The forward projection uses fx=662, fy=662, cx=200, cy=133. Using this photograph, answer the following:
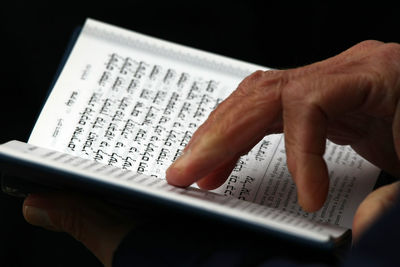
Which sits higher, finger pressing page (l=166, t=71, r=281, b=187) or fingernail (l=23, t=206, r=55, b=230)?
finger pressing page (l=166, t=71, r=281, b=187)

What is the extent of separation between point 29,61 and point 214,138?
76 cm

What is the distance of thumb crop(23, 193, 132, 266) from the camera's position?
0.74 meters

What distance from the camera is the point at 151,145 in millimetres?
902

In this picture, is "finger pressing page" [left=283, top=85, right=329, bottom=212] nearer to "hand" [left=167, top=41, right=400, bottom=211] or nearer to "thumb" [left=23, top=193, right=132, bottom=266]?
"hand" [left=167, top=41, right=400, bottom=211]

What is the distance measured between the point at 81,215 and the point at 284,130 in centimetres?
26

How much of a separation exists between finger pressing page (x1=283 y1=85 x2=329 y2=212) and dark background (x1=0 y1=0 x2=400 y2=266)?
609 mm

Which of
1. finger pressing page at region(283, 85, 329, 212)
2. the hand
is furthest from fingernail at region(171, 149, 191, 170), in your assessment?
finger pressing page at region(283, 85, 329, 212)

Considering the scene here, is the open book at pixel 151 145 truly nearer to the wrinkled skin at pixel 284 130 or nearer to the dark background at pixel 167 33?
the wrinkled skin at pixel 284 130

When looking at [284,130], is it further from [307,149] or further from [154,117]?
[154,117]

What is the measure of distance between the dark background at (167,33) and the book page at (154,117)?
39 centimetres

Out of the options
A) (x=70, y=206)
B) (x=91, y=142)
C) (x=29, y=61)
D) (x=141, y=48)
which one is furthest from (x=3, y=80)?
(x=70, y=206)

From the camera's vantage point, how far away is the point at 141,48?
105 cm

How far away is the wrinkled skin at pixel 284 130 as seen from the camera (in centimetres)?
74

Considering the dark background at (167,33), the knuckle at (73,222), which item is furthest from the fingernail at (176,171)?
the dark background at (167,33)
